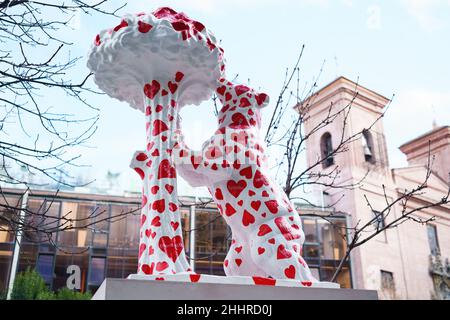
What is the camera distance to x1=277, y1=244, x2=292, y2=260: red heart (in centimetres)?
190

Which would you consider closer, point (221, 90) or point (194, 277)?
point (194, 277)

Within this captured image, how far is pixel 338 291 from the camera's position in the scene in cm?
171

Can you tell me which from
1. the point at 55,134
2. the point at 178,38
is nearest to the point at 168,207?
the point at 178,38

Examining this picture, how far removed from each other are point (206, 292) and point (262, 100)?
3.53ft

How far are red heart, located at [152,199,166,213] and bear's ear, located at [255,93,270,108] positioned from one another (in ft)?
2.38

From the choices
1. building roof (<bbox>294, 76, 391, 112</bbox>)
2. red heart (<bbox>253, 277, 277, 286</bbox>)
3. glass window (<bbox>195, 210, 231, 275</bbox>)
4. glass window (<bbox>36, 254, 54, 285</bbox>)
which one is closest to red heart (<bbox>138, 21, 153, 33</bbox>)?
red heart (<bbox>253, 277, 277, 286</bbox>)

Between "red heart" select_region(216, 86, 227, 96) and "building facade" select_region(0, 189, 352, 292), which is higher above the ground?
"building facade" select_region(0, 189, 352, 292)

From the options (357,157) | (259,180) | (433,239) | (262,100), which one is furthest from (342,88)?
(259,180)

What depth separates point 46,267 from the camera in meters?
14.4

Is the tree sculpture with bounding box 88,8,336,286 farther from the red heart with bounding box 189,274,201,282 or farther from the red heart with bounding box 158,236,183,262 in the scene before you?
the red heart with bounding box 189,274,201,282

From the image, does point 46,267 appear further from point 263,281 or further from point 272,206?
point 263,281

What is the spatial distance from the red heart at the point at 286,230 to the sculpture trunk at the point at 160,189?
42cm

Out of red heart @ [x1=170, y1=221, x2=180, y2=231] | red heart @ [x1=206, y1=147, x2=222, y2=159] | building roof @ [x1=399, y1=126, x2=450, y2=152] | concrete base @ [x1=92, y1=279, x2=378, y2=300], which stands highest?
building roof @ [x1=399, y1=126, x2=450, y2=152]

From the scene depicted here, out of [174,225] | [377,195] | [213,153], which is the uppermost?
[377,195]
